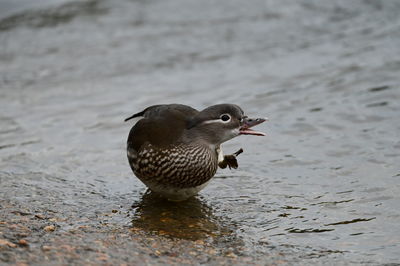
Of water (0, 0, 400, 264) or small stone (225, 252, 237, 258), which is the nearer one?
small stone (225, 252, 237, 258)

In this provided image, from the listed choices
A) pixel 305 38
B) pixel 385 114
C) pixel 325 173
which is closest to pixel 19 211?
pixel 325 173

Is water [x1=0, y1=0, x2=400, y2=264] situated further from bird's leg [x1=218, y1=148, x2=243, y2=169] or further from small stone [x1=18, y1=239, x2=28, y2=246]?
small stone [x1=18, y1=239, x2=28, y2=246]

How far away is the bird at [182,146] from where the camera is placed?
6594mm

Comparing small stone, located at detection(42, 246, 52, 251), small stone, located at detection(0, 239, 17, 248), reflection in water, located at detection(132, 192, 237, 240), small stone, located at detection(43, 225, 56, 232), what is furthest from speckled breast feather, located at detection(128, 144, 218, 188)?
small stone, located at detection(0, 239, 17, 248)

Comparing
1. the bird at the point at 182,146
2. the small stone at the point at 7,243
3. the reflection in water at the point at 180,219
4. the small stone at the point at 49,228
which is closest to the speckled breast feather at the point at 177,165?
the bird at the point at 182,146

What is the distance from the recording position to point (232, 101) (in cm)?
1098

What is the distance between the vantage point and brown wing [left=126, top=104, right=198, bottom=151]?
6676 mm

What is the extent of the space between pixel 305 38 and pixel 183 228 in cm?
895

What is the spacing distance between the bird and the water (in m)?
0.35

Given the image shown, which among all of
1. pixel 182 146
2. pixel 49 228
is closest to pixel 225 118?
pixel 182 146

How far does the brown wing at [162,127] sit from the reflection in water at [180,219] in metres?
0.66

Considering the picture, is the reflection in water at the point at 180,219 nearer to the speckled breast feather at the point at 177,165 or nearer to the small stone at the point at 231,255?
the speckled breast feather at the point at 177,165

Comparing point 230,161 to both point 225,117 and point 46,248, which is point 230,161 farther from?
point 46,248

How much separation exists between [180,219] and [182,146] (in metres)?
0.71
